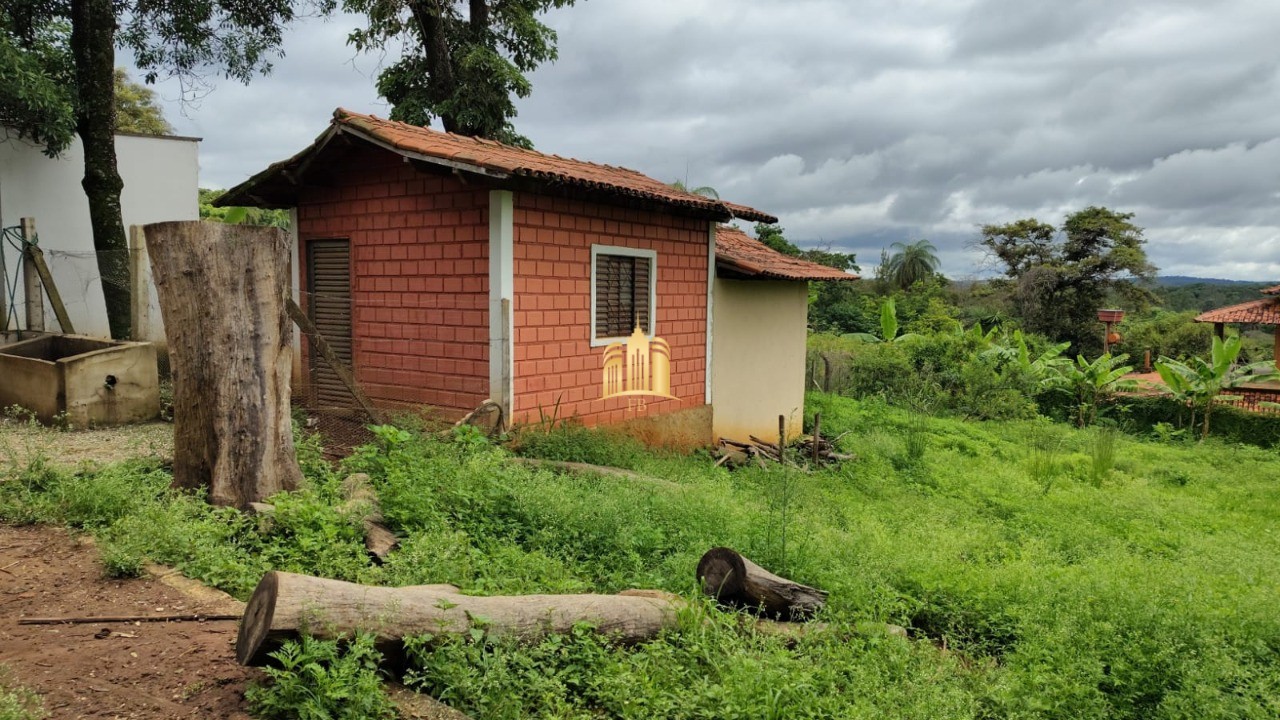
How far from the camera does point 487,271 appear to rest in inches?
320

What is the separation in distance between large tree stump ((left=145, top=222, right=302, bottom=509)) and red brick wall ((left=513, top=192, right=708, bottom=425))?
10.4ft

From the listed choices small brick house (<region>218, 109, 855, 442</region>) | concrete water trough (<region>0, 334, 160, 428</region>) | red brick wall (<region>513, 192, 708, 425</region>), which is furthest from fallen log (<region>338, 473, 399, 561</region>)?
concrete water trough (<region>0, 334, 160, 428</region>)

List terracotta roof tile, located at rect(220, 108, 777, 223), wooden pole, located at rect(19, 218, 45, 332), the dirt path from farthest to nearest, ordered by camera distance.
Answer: wooden pole, located at rect(19, 218, 45, 332)
terracotta roof tile, located at rect(220, 108, 777, 223)
the dirt path

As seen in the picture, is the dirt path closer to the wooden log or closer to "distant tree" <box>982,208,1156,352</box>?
the wooden log

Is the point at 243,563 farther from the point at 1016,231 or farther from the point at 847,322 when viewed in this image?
the point at 1016,231

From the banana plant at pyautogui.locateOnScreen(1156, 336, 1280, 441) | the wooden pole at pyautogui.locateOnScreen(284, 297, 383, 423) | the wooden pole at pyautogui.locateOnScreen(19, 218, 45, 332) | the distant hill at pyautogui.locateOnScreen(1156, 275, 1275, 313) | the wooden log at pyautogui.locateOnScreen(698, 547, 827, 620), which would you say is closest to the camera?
the wooden log at pyautogui.locateOnScreen(698, 547, 827, 620)

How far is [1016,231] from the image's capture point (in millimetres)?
35469

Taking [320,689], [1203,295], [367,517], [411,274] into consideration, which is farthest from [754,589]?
[1203,295]

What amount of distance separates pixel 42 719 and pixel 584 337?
22.2 ft

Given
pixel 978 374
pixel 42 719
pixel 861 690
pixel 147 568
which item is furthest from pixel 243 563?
pixel 978 374

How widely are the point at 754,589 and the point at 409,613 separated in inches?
77.9

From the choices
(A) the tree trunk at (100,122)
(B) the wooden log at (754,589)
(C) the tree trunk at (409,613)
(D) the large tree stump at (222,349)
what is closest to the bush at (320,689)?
(C) the tree trunk at (409,613)

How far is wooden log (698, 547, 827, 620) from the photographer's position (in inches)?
179

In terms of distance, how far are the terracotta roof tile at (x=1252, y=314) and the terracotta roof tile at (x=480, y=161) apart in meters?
19.7
